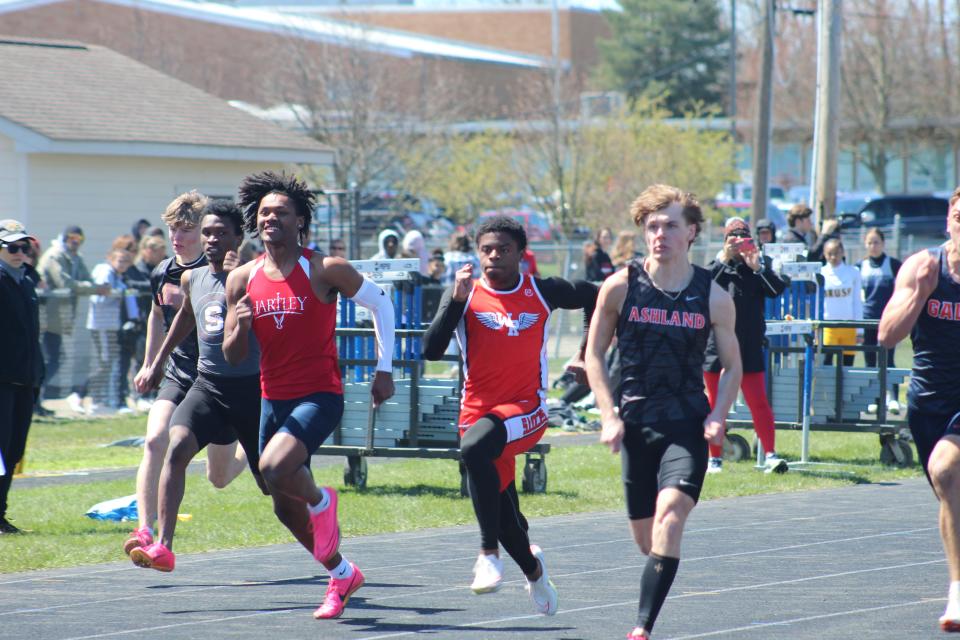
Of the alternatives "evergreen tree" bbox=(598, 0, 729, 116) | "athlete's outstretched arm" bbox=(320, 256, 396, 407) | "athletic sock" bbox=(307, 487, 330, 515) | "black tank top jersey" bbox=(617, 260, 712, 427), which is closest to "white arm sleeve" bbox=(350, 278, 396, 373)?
"athlete's outstretched arm" bbox=(320, 256, 396, 407)

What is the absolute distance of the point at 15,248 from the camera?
1070cm

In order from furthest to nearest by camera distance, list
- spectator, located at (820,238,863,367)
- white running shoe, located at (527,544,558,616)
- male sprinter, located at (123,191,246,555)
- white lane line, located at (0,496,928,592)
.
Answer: spectator, located at (820,238,863,367) < white lane line, located at (0,496,928,592) < male sprinter, located at (123,191,246,555) < white running shoe, located at (527,544,558,616)

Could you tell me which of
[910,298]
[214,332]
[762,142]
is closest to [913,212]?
[762,142]

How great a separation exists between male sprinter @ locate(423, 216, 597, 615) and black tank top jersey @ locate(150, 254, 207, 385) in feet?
6.09

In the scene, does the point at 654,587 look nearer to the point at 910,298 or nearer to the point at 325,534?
the point at 910,298

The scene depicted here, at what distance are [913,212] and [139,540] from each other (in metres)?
39.9

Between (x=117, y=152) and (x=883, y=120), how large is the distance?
123ft

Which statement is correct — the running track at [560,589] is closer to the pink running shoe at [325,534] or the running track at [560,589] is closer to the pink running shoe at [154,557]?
the pink running shoe at [154,557]

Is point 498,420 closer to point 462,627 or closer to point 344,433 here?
point 462,627

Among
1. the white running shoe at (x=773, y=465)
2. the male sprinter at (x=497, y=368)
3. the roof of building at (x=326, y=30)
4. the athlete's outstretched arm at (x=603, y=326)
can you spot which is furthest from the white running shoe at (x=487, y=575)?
the roof of building at (x=326, y=30)

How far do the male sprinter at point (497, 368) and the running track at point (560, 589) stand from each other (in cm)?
49

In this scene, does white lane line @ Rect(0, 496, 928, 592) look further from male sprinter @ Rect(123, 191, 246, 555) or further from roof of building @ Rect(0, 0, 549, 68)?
roof of building @ Rect(0, 0, 549, 68)

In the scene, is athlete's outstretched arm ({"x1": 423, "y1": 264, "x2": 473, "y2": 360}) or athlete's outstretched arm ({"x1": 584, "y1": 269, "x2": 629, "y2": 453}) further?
athlete's outstretched arm ({"x1": 423, "y1": 264, "x2": 473, "y2": 360})

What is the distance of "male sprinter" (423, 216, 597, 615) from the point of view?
7.55 m
